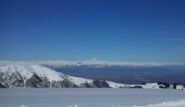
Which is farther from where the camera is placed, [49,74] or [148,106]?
[49,74]

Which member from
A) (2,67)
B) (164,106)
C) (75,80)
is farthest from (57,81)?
(164,106)

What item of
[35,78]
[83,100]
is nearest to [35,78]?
[35,78]

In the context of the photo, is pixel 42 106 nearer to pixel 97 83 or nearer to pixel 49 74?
pixel 97 83

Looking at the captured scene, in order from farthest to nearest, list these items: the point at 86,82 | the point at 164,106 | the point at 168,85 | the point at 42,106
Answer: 1. the point at 86,82
2. the point at 168,85
3. the point at 164,106
4. the point at 42,106

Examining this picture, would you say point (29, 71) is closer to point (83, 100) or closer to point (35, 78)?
point (35, 78)

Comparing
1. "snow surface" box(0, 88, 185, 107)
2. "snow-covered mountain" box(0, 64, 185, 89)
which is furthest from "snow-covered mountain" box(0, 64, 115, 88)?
"snow surface" box(0, 88, 185, 107)

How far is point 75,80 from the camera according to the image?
167m

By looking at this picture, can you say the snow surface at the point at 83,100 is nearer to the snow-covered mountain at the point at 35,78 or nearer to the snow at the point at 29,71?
the snow-covered mountain at the point at 35,78

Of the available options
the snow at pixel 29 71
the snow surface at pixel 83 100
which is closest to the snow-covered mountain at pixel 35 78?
the snow at pixel 29 71

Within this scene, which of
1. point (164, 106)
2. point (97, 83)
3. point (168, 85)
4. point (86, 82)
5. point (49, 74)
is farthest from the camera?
point (49, 74)

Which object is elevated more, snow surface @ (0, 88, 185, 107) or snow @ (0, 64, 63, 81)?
snow @ (0, 64, 63, 81)

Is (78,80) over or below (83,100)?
over

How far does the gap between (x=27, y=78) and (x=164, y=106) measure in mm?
142186

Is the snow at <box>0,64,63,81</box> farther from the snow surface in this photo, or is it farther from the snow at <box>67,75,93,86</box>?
the snow surface
